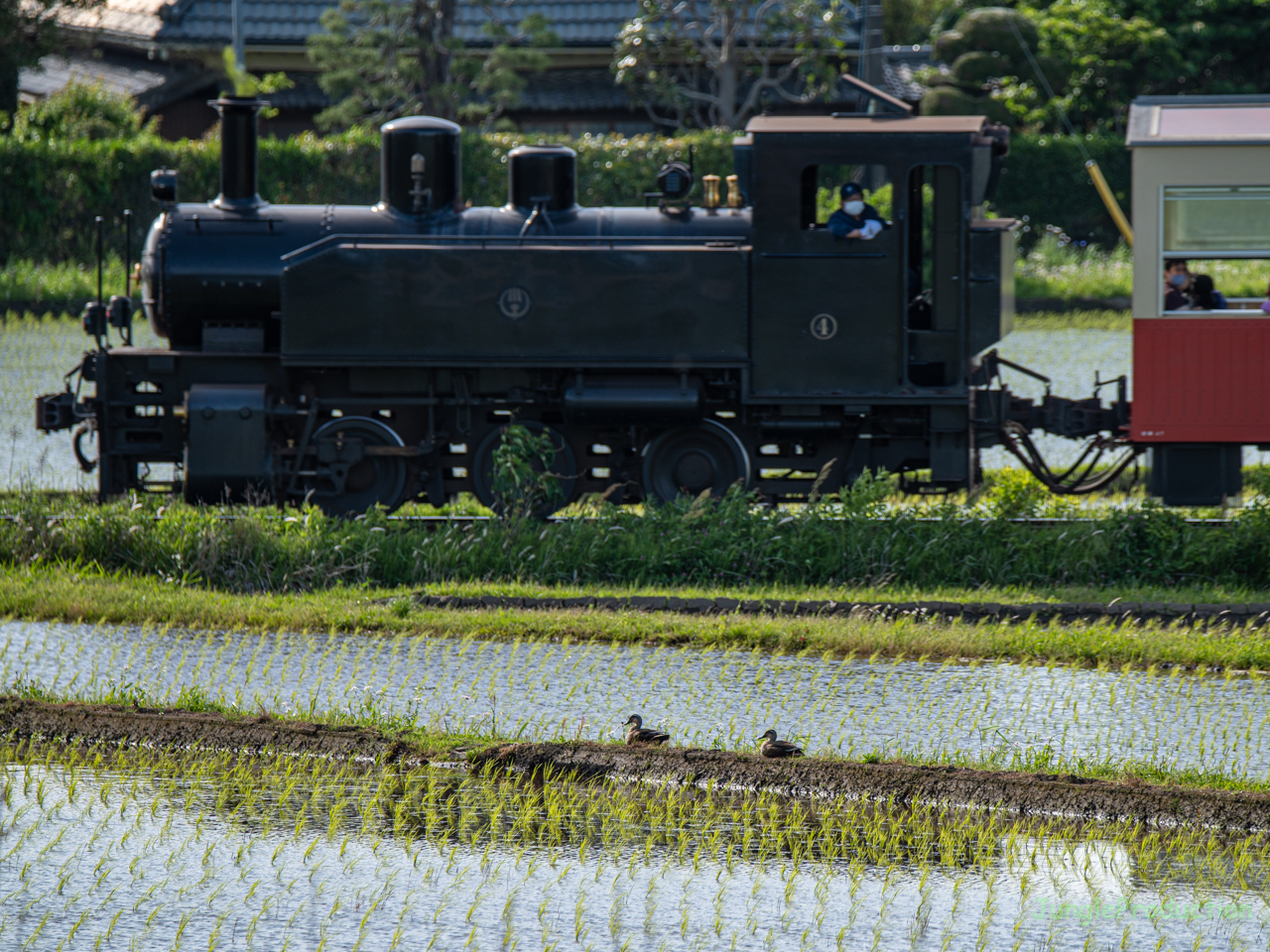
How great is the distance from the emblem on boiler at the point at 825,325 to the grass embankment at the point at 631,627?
3.07 metres

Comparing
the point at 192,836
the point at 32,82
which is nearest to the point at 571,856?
the point at 192,836

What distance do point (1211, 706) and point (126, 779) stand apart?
16.6 ft

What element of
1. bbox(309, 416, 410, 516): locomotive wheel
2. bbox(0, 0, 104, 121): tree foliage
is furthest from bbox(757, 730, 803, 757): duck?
bbox(0, 0, 104, 121): tree foliage

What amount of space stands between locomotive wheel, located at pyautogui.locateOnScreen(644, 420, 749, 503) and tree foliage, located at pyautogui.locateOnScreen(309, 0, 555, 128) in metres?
17.1

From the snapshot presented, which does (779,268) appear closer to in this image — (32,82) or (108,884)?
(108,884)

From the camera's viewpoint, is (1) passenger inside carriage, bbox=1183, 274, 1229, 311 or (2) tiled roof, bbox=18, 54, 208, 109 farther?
(2) tiled roof, bbox=18, 54, 208, 109

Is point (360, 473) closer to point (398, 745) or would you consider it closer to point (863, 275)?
point (863, 275)

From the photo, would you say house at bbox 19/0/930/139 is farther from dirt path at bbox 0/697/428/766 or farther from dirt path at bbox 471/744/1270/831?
dirt path at bbox 471/744/1270/831

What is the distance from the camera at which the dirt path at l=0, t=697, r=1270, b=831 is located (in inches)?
253

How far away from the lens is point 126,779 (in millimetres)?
6965

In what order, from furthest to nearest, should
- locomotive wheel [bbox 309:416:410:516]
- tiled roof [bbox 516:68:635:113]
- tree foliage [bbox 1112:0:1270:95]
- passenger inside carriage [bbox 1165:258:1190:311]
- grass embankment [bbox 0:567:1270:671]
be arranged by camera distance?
tree foliage [bbox 1112:0:1270:95] → tiled roof [bbox 516:68:635:113] → locomotive wheel [bbox 309:416:410:516] → passenger inside carriage [bbox 1165:258:1190:311] → grass embankment [bbox 0:567:1270:671]

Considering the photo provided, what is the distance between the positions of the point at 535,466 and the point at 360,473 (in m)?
1.36

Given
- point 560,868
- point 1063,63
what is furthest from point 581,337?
point 1063,63

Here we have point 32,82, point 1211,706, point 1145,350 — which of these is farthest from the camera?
point 32,82
